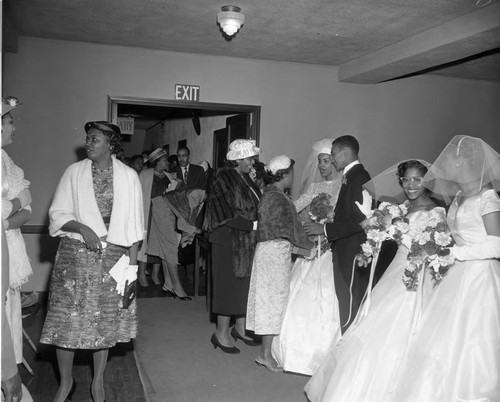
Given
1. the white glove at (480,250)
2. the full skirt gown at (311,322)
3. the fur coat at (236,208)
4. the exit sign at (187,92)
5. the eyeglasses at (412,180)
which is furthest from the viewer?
the exit sign at (187,92)

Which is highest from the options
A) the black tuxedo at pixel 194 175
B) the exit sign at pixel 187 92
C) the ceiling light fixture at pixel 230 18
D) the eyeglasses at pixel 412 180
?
the ceiling light fixture at pixel 230 18

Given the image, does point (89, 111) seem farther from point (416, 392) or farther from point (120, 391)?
point (416, 392)

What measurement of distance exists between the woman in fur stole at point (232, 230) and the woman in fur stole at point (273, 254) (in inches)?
9.6

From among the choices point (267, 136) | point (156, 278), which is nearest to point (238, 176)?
point (267, 136)

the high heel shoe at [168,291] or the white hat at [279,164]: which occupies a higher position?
the white hat at [279,164]

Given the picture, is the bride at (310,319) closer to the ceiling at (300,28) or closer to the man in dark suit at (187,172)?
the ceiling at (300,28)

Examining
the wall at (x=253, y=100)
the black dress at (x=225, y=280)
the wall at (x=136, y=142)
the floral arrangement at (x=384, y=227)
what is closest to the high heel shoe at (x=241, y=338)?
the black dress at (x=225, y=280)

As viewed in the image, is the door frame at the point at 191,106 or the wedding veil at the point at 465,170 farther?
the door frame at the point at 191,106

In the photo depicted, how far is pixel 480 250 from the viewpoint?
10.4ft

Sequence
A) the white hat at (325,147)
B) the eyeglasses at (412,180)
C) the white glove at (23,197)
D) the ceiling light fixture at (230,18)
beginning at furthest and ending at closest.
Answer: the ceiling light fixture at (230,18), the white hat at (325,147), the eyeglasses at (412,180), the white glove at (23,197)

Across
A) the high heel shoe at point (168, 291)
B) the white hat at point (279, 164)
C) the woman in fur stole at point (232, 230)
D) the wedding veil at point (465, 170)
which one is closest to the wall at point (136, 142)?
the high heel shoe at point (168, 291)

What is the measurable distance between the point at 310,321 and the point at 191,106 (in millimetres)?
3551

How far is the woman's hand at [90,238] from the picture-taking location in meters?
3.24

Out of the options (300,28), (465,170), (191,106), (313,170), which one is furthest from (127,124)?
(465,170)
